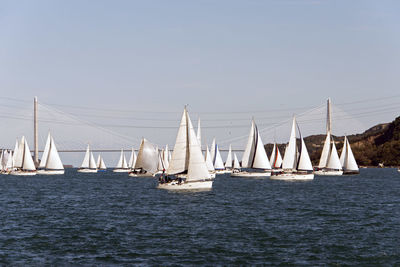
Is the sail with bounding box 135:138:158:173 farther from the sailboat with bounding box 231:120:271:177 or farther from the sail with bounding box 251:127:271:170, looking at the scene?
the sail with bounding box 251:127:271:170

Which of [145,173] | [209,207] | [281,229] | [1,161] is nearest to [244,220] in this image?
[281,229]

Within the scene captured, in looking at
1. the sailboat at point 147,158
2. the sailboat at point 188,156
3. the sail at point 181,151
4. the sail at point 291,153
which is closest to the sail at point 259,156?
the sail at point 291,153

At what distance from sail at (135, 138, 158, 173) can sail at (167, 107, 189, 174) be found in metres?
49.0

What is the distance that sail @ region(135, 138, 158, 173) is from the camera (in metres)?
108

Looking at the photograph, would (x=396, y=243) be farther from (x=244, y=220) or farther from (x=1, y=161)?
(x=1, y=161)

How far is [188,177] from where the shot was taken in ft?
186

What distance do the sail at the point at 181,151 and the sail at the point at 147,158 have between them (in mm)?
49041

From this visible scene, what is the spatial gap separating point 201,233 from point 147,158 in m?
79.9

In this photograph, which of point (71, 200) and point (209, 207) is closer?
point (209, 207)

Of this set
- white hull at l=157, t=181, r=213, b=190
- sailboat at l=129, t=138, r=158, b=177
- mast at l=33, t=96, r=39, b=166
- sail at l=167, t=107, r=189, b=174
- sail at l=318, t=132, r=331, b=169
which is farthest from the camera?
mast at l=33, t=96, r=39, b=166

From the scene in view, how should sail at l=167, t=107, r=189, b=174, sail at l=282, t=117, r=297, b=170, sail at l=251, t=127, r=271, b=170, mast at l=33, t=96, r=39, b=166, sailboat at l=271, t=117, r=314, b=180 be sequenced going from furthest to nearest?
mast at l=33, t=96, r=39, b=166, sail at l=251, t=127, r=271, b=170, sailboat at l=271, t=117, r=314, b=180, sail at l=282, t=117, r=297, b=170, sail at l=167, t=107, r=189, b=174

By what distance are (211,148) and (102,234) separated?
96.2 metres

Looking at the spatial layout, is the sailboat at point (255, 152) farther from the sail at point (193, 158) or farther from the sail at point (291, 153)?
the sail at point (193, 158)

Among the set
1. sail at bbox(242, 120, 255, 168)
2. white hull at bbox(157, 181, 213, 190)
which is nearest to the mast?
sail at bbox(242, 120, 255, 168)
